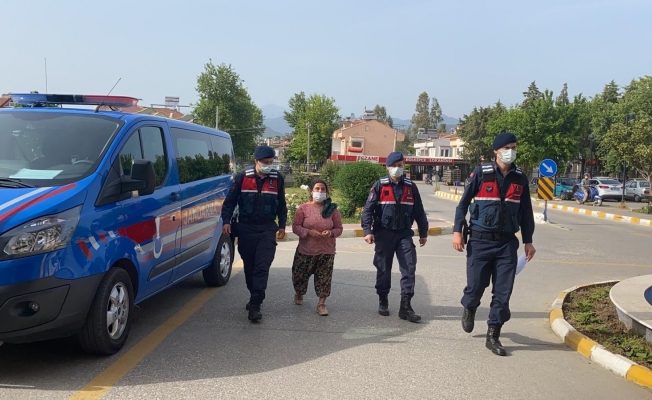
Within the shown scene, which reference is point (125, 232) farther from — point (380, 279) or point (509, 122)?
point (509, 122)

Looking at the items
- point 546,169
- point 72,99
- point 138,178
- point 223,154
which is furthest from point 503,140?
point 546,169

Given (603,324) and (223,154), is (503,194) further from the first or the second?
(223,154)

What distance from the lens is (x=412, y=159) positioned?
242 feet

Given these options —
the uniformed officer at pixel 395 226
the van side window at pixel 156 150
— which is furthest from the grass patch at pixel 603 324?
the van side window at pixel 156 150

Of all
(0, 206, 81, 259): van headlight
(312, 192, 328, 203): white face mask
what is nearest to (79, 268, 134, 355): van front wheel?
(0, 206, 81, 259): van headlight

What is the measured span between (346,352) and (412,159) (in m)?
70.2

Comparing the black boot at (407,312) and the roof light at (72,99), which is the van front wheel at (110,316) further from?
the black boot at (407,312)

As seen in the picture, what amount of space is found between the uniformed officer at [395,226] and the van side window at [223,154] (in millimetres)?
2233

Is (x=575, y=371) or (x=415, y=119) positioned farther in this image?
(x=415, y=119)

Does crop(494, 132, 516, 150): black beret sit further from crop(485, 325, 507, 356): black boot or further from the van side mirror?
the van side mirror

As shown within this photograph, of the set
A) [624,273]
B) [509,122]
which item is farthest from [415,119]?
[624,273]

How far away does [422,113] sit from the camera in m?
127

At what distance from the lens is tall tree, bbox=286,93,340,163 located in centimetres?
8062

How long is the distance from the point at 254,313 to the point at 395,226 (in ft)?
5.75
